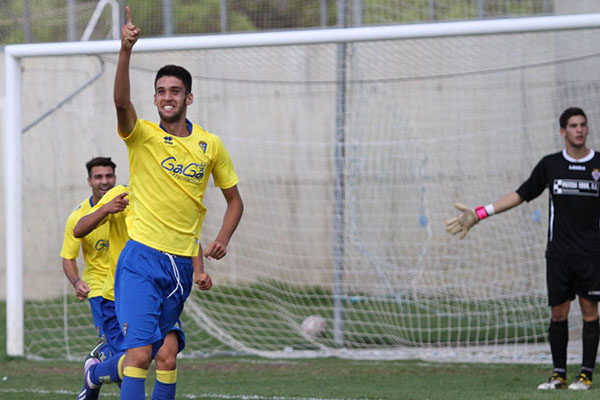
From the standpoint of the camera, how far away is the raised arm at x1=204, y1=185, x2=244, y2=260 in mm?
4094

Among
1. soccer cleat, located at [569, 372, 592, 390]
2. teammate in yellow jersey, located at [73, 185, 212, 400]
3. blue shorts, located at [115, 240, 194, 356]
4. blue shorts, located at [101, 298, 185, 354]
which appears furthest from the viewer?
soccer cleat, located at [569, 372, 592, 390]

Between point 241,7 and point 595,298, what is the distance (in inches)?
243

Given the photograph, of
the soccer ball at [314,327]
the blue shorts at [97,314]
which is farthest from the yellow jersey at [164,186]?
the soccer ball at [314,327]

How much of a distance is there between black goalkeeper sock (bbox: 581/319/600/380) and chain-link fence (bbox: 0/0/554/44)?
14.7ft

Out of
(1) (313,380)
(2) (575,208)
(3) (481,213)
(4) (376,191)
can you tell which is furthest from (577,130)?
(4) (376,191)

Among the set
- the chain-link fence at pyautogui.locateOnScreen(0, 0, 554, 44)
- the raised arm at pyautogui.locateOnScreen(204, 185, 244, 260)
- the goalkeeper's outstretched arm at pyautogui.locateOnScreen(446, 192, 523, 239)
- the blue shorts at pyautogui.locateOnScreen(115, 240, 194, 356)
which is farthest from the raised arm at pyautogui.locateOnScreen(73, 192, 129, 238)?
the chain-link fence at pyautogui.locateOnScreen(0, 0, 554, 44)

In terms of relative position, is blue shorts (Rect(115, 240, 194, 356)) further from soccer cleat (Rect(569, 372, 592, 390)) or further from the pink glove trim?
soccer cleat (Rect(569, 372, 592, 390))

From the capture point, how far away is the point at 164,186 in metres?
4.11

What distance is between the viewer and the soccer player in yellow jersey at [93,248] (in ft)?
18.4

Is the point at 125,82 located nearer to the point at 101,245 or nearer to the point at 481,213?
the point at 101,245

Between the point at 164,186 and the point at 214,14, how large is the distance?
6708mm

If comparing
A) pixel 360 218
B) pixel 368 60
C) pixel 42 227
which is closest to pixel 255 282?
pixel 360 218

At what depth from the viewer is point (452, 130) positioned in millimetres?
10258

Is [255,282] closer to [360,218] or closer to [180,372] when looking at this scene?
[360,218]
